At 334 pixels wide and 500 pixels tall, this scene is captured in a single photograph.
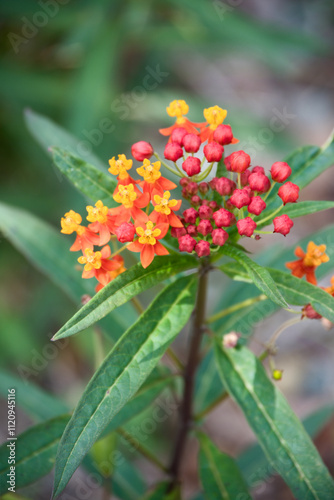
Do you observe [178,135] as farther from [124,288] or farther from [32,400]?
[32,400]

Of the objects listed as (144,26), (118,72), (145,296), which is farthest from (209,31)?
(145,296)

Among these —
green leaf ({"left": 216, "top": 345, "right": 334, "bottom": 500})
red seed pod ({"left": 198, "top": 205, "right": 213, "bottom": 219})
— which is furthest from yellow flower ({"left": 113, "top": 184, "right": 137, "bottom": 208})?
green leaf ({"left": 216, "top": 345, "right": 334, "bottom": 500})

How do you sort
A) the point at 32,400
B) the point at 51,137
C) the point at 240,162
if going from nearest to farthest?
the point at 240,162
the point at 51,137
the point at 32,400

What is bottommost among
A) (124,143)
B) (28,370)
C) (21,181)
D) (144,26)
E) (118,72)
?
(28,370)

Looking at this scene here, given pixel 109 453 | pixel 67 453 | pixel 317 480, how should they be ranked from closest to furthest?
pixel 67 453
pixel 317 480
pixel 109 453

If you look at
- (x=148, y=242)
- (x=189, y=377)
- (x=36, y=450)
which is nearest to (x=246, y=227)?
(x=148, y=242)

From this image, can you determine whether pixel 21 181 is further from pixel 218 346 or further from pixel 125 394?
pixel 125 394

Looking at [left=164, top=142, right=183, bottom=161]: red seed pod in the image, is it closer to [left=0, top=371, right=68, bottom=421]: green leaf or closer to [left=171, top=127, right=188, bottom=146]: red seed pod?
[left=171, top=127, right=188, bottom=146]: red seed pod

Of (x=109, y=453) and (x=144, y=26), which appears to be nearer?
(x=109, y=453)
